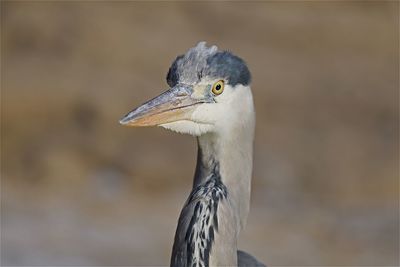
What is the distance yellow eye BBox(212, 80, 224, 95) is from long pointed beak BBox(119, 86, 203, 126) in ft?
0.19

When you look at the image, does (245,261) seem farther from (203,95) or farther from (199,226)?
(203,95)

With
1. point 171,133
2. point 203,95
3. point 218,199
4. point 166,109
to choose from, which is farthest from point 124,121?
point 171,133

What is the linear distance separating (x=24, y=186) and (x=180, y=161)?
1194 mm

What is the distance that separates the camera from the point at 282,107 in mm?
9234

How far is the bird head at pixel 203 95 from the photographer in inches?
129

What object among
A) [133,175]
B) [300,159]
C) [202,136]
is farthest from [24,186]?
[202,136]

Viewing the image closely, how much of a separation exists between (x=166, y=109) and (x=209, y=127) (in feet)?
0.46

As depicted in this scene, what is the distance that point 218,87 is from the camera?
3307 millimetres

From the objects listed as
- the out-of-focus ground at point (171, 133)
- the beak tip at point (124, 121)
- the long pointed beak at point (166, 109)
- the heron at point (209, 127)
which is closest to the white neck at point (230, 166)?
the heron at point (209, 127)

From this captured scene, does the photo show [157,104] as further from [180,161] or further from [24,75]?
[24,75]

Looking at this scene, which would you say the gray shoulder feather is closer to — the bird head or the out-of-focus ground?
the bird head

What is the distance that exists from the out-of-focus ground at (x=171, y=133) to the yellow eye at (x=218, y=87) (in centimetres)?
369

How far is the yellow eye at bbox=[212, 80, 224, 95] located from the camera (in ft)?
10.8

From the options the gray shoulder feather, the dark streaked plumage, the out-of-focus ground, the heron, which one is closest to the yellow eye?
the heron
